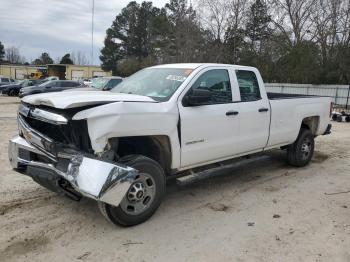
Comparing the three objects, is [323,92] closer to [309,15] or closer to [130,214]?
[309,15]

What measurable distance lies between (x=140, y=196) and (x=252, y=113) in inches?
94.7

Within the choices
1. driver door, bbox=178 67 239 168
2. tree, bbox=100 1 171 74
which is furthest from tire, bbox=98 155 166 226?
tree, bbox=100 1 171 74

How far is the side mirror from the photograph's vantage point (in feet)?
15.8

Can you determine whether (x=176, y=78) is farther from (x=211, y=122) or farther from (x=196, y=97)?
(x=211, y=122)

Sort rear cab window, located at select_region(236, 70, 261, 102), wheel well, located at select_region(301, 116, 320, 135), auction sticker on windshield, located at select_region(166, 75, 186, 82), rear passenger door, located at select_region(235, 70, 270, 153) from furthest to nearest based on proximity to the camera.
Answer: wheel well, located at select_region(301, 116, 320, 135)
rear cab window, located at select_region(236, 70, 261, 102)
rear passenger door, located at select_region(235, 70, 270, 153)
auction sticker on windshield, located at select_region(166, 75, 186, 82)

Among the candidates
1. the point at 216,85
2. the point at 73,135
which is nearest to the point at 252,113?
the point at 216,85

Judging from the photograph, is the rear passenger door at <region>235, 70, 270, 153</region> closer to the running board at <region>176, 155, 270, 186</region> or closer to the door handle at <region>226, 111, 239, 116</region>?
the door handle at <region>226, 111, 239, 116</region>

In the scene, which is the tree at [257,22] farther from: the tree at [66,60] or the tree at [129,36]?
the tree at [66,60]

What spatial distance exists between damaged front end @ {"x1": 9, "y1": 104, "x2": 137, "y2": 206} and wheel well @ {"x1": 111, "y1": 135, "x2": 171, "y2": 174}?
67 cm

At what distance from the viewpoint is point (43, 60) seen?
10369 cm

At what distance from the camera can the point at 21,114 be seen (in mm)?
4766

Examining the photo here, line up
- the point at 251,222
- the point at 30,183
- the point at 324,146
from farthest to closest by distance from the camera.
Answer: the point at 324,146
the point at 30,183
the point at 251,222

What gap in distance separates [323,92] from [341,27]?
7314 mm

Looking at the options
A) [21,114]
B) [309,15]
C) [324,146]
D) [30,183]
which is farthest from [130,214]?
[309,15]
